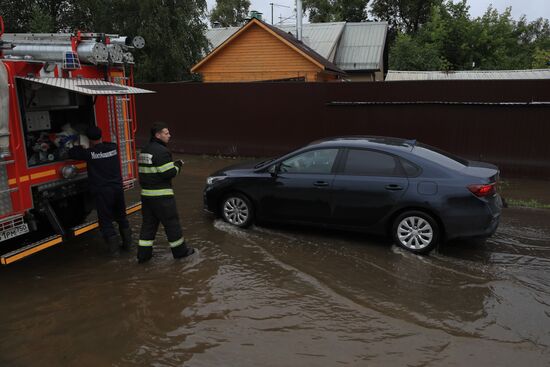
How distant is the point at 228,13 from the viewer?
2485 inches

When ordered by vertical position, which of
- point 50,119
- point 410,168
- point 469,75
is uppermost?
point 469,75

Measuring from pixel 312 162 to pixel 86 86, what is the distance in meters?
3.14

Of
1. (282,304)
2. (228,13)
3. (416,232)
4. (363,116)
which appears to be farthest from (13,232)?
(228,13)

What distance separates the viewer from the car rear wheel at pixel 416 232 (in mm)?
6359

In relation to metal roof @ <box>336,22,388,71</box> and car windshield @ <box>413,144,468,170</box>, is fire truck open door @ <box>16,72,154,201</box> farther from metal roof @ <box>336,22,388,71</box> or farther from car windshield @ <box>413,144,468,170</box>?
metal roof @ <box>336,22,388,71</box>

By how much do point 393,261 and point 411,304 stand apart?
1.19 m

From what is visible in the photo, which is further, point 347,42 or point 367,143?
point 347,42

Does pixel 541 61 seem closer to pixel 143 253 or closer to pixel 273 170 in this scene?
pixel 273 170

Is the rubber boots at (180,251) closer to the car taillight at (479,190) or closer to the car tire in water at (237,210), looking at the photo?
the car tire in water at (237,210)

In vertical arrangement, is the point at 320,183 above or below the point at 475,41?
below

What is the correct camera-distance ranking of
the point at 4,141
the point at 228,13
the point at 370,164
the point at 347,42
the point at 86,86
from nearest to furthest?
1. the point at 4,141
2. the point at 86,86
3. the point at 370,164
4. the point at 347,42
5. the point at 228,13

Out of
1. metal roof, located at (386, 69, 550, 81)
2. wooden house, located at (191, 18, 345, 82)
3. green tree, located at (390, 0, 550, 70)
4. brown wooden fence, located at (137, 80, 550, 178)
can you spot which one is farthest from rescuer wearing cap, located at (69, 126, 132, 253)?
green tree, located at (390, 0, 550, 70)

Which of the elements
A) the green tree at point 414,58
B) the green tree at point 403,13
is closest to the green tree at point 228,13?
the green tree at point 403,13

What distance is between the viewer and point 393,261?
625 centimetres
